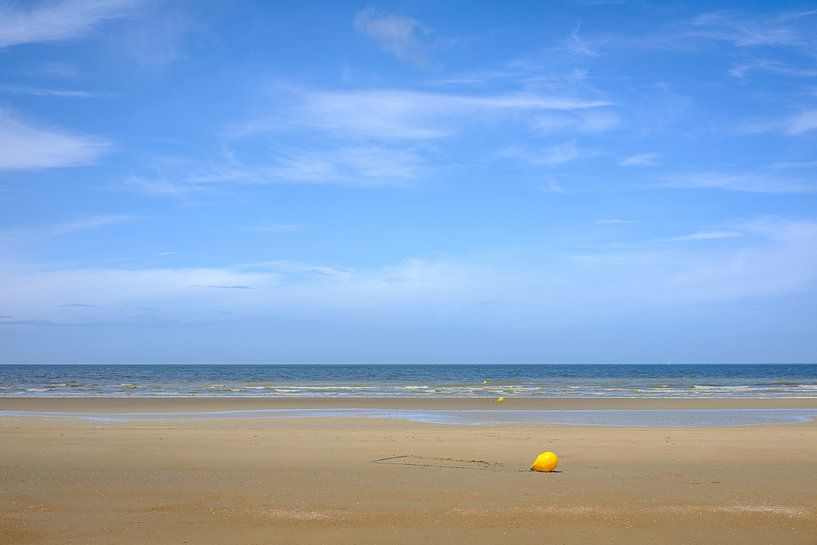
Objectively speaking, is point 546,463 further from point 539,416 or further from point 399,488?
point 539,416

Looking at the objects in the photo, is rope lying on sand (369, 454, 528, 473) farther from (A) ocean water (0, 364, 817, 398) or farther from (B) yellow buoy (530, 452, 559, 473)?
(A) ocean water (0, 364, 817, 398)

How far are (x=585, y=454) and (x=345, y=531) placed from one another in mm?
7081

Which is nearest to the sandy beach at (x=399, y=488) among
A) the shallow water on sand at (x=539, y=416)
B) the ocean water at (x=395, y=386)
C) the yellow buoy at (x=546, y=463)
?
A: the yellow buoy at (x=546, y=463)

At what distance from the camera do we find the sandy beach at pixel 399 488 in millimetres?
7371

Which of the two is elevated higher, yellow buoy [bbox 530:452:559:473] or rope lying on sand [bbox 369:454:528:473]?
yellow buoy [bbox 530:452:559:473]

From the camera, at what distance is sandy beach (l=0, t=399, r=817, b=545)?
7.37 meters

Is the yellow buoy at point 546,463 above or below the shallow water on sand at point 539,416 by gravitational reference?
above

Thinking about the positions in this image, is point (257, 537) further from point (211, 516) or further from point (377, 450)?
point (377, 450)

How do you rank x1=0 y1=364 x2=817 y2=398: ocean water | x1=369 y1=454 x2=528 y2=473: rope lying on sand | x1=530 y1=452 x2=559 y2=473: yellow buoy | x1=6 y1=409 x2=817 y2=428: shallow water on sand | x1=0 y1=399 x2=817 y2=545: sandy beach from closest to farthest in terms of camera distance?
x1=0 y1=399 x2=817 y2=545: sandy beach < x1=530 y1=452 x2=559 y2=473: yellow buoy < x1=369 y1=454 x2=528 y2=473: rope lying on sand < x1=6 y1=409 x2=817 y2=428: shallow water on sand < x1=0 y1=364 x2=817 y2=398: ocean water

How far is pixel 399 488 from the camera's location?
960cm

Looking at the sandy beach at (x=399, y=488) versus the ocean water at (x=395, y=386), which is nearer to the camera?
the sandy beach at (x=399, y=488)

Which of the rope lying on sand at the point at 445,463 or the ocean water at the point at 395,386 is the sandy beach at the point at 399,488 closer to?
the rope lying on sand at the point at 445,463

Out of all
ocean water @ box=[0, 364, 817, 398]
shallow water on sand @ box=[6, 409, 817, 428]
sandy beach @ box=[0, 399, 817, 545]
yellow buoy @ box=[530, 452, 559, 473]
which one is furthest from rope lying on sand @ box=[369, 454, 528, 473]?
ocean water @ box=[0, 364, 817, 398]

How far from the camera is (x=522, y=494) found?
9.18 m
